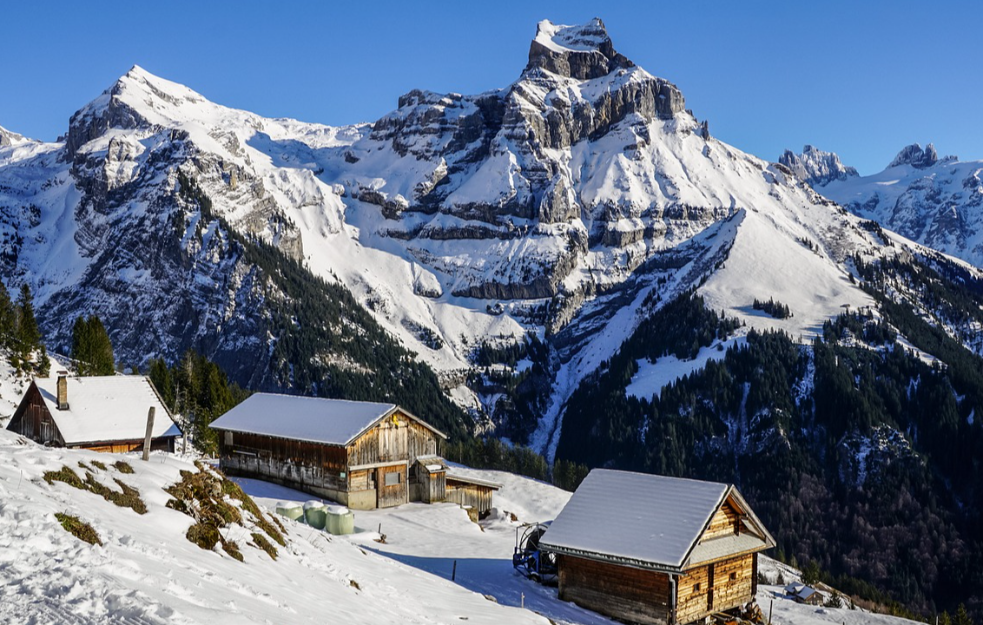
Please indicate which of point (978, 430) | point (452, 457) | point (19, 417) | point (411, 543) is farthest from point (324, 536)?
point (978, 430)

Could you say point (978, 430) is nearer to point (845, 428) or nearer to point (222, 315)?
point (845, 428)

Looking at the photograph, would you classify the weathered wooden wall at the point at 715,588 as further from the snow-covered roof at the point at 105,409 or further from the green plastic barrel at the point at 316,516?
the snow-covered roof at the point at 105,409

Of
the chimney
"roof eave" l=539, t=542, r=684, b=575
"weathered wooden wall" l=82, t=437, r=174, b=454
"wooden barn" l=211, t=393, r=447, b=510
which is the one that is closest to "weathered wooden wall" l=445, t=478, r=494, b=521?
"wooden barn" l=211, t=393, r=447, b=510

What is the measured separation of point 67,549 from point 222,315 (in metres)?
189

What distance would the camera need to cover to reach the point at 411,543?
1791 inches

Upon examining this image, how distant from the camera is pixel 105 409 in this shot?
55.8 metres

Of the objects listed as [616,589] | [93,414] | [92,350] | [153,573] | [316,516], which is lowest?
[616,589]

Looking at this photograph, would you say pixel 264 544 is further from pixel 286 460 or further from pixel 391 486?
pixel 286 460

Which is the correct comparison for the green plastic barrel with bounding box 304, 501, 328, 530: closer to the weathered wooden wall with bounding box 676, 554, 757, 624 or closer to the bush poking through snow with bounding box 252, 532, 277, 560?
the weathered wooden wall with bounding box 676, 554, 757, 624

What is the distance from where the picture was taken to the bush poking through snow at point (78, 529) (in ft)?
54.0

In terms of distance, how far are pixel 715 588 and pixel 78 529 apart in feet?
92.6

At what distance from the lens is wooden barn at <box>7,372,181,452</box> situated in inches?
2114

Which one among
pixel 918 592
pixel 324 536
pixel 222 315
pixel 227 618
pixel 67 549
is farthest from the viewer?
pixel 222 315

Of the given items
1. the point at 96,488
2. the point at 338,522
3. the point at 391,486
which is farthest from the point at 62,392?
the point at 96,488
